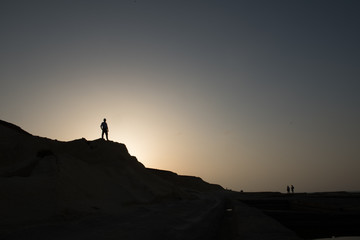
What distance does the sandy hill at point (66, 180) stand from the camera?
26.7 feet

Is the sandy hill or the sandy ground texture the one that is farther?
the sandy hill

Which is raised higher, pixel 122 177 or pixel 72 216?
pixel 122 177

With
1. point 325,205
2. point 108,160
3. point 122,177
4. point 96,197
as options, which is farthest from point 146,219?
point 325,205

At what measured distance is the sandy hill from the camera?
8.13m

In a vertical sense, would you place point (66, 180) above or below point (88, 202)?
above

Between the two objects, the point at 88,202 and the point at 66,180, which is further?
the point at 66,180

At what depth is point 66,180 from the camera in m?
10.4

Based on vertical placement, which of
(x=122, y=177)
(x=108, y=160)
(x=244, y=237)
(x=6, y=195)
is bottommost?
(x=244, y=237)

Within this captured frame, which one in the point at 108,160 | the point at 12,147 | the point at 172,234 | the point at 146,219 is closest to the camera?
the point at 172,234

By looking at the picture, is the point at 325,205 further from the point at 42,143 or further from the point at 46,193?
the point at 42,143

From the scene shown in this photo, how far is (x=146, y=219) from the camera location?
8.79 m

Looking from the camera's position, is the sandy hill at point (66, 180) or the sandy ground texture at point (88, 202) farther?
the sandy hill at point (66, 180)

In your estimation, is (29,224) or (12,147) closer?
(29,224)

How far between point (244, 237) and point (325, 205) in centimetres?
1193
